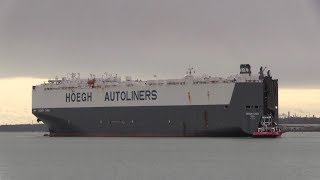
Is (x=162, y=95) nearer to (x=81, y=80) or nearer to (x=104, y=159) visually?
(x=81, y=80)

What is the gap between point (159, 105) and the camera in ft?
280

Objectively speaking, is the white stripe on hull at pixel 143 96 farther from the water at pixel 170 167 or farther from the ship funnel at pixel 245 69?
the water at pixel 170 167

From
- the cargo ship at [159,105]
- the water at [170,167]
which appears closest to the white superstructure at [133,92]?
the cargo ship at [159,105]

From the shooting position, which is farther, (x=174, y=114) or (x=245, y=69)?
(x=174, y=114)

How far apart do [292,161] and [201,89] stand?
36.0 m

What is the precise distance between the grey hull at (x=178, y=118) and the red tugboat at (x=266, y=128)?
732 millimetres

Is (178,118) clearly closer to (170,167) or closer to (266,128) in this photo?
(266,128)

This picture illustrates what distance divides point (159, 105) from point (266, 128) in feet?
48.4

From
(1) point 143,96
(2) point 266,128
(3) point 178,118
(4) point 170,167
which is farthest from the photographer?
(1) point 143,96

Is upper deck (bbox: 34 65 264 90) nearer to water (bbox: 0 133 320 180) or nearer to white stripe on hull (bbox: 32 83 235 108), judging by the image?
white stripe on hull (bbox: 32 83 235 108)

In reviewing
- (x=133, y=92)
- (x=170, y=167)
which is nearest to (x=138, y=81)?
(x=133, y=92)

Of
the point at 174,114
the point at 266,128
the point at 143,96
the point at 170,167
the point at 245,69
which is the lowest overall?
the point at 170,167

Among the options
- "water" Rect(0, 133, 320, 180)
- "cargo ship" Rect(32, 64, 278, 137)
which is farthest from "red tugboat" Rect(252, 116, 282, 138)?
"water" Rect(0, 133, 320, 180)

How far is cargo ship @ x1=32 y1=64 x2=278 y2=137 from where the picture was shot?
267 ft
